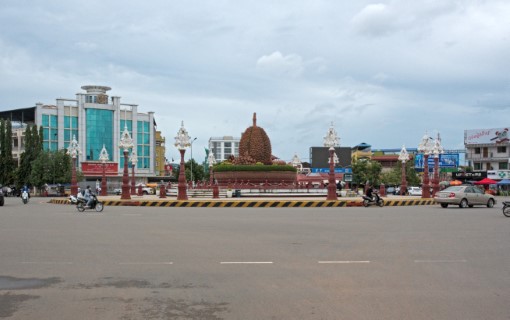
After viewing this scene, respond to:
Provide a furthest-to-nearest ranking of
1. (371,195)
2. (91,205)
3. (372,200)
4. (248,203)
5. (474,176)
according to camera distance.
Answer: (474,176)
(248,203)
(371,195)
(372,200)
(91,205)

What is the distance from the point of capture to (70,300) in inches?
275

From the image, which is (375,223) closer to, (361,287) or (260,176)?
(361,287)

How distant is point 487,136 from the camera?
81625 mm

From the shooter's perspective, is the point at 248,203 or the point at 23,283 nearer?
the point at 23,283

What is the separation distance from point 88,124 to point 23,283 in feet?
275

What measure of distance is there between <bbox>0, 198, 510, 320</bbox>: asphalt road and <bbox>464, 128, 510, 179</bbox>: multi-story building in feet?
234

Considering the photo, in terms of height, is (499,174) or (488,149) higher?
(488,149)

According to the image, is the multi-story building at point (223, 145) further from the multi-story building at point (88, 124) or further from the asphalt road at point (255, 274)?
the asphalt road at point (255, 274)

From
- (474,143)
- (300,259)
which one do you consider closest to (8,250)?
(300,259)

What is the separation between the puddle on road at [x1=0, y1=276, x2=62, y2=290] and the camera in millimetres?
7754

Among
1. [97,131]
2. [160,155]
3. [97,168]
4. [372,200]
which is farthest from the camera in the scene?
[160,155]

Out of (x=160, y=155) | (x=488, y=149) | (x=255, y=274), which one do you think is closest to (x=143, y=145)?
(x=160, y=155)

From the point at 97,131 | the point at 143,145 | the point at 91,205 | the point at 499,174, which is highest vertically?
the point at 97,131

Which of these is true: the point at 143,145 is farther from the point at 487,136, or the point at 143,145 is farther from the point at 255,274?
the point at 255,274
